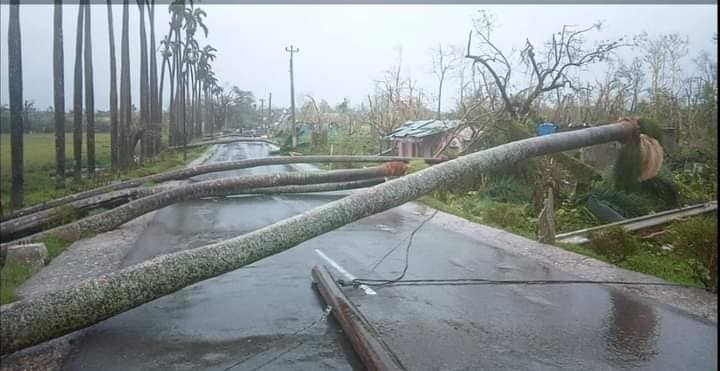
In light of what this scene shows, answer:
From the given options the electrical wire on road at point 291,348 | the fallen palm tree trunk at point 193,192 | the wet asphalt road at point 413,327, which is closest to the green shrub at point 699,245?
the wet asphalt road at point 413,327

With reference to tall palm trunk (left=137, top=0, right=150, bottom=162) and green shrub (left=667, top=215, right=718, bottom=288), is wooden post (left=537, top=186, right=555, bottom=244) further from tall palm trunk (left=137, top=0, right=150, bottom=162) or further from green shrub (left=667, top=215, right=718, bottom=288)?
tall palm trunk (left=137, top=0, right=150, bottom=162)

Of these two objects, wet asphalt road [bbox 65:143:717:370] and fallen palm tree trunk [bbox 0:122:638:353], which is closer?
fallen palm tree trunk [bbox 0:122:638:353]

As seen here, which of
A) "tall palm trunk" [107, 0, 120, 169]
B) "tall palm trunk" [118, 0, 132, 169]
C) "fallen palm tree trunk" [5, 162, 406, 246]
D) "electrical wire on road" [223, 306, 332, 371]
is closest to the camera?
"electrical wire on road" [223, 306, 332, 371]

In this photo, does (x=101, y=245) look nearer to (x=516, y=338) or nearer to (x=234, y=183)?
(x=234, y=183)

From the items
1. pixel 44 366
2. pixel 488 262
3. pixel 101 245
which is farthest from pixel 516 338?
pixel 101 245

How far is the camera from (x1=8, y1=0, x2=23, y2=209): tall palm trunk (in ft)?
Answer: 19.6

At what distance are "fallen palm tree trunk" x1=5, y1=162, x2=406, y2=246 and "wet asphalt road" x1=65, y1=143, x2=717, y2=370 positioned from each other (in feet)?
6.24

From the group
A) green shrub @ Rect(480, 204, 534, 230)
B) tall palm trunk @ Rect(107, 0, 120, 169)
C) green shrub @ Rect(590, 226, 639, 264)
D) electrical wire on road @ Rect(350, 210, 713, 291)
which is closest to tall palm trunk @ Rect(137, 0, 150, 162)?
tall palm trunk @ Rect(107, 0, 120, 169)

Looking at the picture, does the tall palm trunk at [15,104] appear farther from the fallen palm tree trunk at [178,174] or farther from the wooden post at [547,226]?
the wooden post at [547,226]

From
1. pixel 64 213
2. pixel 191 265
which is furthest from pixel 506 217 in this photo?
pixel 191 265

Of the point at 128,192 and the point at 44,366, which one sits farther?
the point at 128,192

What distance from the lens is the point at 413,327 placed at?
5.97m

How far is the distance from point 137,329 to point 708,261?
739cm

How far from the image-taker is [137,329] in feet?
19.2
